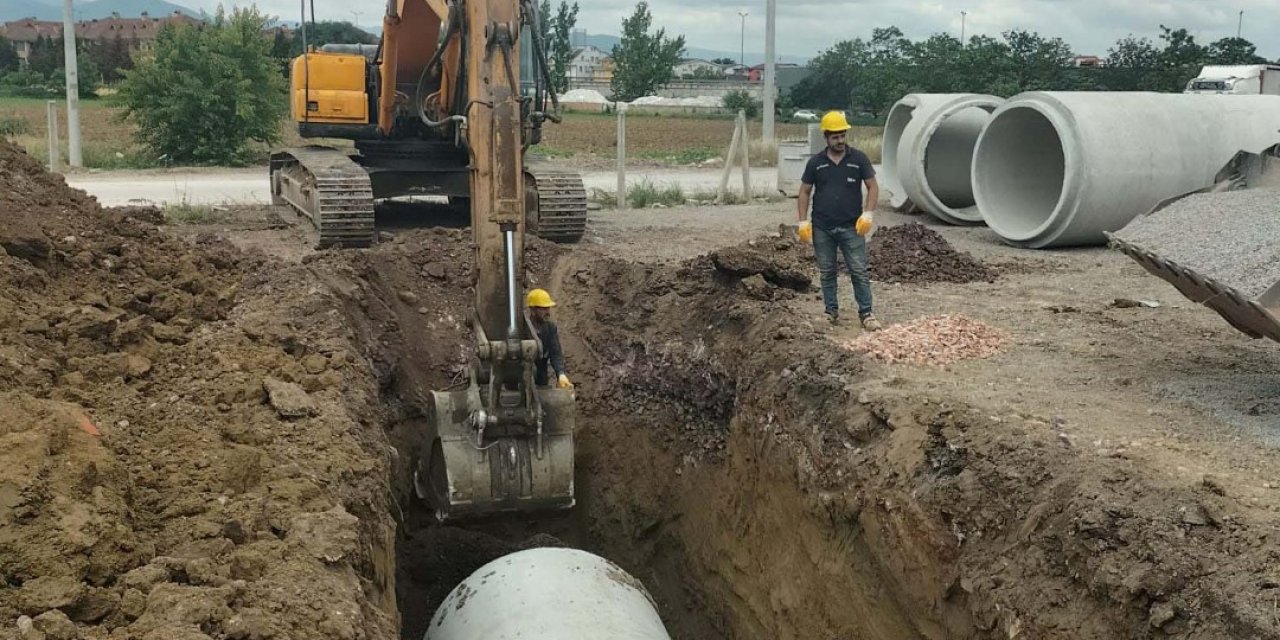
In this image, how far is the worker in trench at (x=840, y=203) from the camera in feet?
30.1

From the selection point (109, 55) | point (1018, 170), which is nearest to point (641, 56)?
point (109, 55)

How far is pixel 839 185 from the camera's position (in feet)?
30.3

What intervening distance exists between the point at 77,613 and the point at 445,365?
6587mm

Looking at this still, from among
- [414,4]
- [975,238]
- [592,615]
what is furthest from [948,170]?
[592,615]

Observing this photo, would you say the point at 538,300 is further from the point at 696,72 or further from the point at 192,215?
the point at 696,72

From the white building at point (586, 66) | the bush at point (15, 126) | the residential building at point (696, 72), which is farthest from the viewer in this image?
A: the white building at point (586, 66)

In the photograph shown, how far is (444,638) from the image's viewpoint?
257 inches

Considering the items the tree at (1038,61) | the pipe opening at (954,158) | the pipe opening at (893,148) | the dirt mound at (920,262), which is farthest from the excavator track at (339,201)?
the tree at (1038,61)

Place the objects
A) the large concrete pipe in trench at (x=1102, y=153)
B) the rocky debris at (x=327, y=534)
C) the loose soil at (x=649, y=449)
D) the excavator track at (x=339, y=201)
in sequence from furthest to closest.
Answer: the large concrete pipe in trench at (x=1102, y=153)
the excavator track at (x=339, y=201)
the rocky debris at (x=327, y=534)
the loose soil at (x=649, y=449)

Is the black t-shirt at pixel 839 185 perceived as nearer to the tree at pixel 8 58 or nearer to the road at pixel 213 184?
the road at pixel 213 184

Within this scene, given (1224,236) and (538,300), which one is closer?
(1224,236)

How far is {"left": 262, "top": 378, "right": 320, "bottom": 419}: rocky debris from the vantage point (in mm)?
6543

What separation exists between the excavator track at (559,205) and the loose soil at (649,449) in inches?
58.7

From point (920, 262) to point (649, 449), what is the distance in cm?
427
